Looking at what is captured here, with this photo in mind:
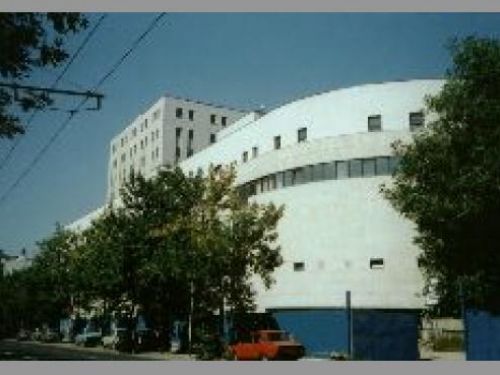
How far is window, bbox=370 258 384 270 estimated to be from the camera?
4203 cm

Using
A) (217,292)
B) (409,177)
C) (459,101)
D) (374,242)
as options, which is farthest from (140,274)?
(459,101)

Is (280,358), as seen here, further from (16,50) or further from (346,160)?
(16,50)

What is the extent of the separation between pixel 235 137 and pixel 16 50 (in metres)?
43.2

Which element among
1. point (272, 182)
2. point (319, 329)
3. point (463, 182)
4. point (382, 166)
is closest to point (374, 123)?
point (382, 166)

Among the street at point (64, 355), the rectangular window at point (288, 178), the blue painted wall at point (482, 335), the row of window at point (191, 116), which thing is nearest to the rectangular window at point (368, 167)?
the rectangular window at point (288, 178)

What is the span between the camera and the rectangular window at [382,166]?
140 ft

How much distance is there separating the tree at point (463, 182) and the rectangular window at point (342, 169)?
47.4 ft

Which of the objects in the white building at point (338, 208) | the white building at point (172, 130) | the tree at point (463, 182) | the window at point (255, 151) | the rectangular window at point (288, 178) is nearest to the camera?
the tree at point (463, 182)

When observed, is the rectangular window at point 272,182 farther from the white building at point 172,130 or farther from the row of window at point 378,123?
the white building at point 172,130

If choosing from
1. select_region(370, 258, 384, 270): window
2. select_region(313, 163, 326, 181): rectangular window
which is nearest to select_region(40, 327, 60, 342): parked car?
select_region(313, 163, 326, 181): rectangular window

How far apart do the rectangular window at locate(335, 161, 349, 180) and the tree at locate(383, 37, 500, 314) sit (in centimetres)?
1446

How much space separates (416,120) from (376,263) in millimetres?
8926

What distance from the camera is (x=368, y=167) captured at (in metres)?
43.3

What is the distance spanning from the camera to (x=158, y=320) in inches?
1972
